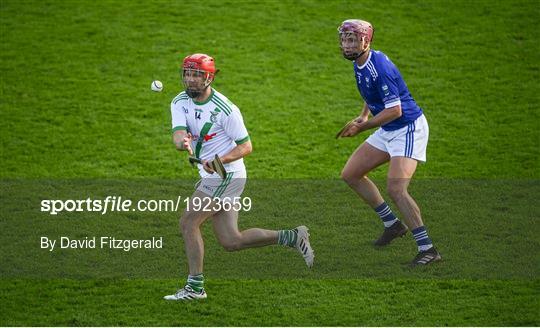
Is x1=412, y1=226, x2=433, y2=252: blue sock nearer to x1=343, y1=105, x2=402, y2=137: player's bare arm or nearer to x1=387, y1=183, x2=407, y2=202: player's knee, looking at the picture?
x1=387, y1=183, x2=407, y2=202: player's knee

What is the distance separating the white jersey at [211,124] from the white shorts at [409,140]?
1.72 metres

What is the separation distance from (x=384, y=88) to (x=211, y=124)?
184cm

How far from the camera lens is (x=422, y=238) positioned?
1030cm

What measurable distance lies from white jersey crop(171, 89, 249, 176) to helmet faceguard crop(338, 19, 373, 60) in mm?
1416

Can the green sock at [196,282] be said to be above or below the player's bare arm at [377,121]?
below

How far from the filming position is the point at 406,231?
1099 cm

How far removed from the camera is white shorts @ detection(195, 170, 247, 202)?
9.52 m

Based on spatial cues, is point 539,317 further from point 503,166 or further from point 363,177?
point 503,166

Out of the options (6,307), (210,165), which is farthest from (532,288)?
(6,307)

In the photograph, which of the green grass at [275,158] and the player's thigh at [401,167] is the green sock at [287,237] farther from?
the player's thigh at [401,167]

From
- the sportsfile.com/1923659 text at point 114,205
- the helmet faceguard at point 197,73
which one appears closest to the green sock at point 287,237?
the helmet faceguard at point 197,73

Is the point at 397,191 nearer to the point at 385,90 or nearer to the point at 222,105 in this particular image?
the point at 385,90

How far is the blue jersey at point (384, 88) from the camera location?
10156mm

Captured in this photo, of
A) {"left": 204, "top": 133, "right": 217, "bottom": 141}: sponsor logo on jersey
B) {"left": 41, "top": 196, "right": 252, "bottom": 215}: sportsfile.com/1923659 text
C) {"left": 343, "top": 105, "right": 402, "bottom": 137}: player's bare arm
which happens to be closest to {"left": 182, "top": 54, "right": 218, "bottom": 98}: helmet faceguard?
{"left": 204, "top": 133, "right": 217, "bottom": 141}: sponsor logo on jersey
